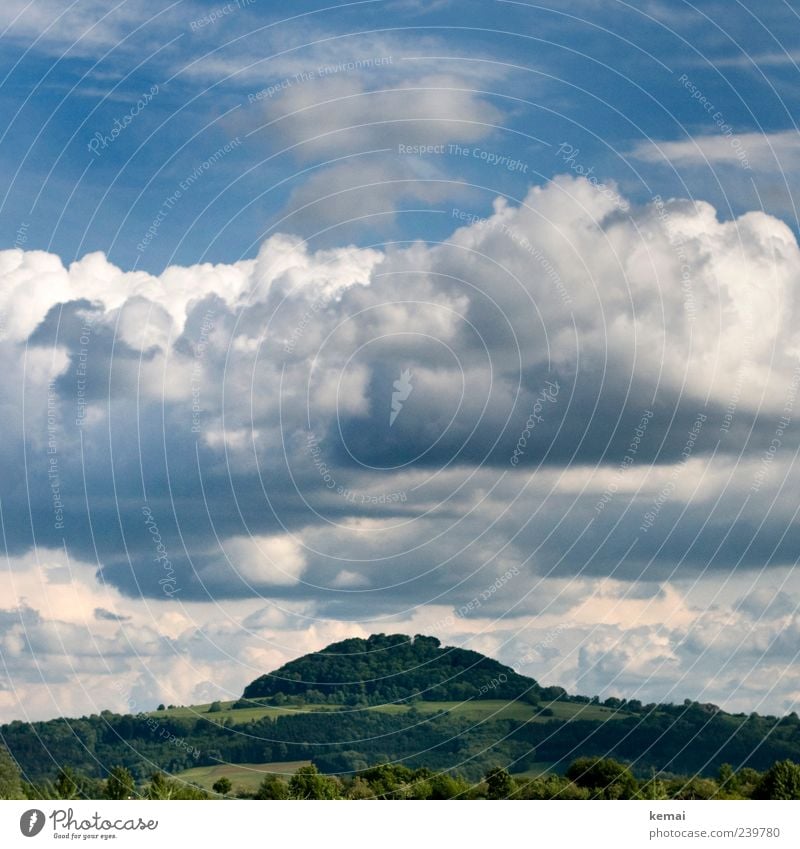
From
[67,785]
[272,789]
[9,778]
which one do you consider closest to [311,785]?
[272,789]

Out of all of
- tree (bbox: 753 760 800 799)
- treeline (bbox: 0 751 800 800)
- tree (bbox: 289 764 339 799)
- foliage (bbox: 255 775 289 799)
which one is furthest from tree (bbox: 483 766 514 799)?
tree (bbox: 753 760 800 799)

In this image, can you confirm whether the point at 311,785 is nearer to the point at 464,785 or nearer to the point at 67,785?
the point at 464,785

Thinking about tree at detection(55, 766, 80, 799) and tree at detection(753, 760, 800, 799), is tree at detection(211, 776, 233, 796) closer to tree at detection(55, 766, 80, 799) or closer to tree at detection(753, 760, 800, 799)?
tree at detection(55, 766, 80, 799)

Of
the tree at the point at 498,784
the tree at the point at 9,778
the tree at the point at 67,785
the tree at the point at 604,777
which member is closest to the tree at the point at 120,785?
the tree at the point at 67,785
